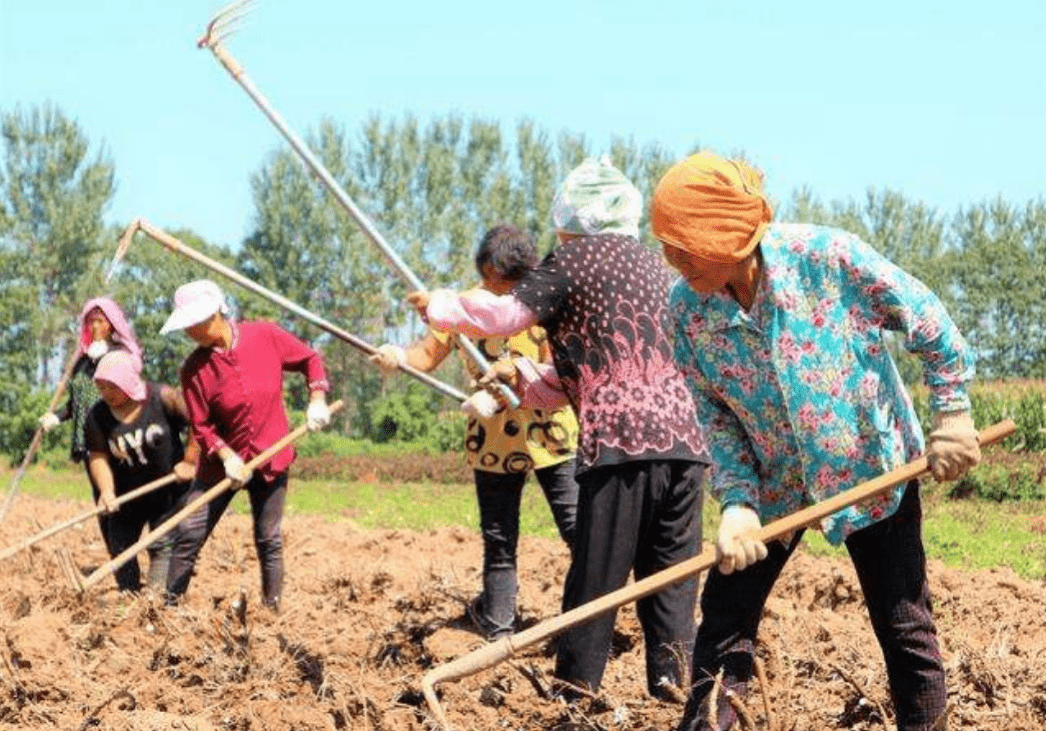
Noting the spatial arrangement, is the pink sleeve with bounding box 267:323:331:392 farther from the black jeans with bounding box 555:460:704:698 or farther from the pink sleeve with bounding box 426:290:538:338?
the black jeans with bounding box 555:460:704:698

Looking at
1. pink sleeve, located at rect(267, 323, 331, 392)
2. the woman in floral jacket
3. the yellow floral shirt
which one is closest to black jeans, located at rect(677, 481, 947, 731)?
the woman in floral jacket

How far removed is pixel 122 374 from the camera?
25.9ft

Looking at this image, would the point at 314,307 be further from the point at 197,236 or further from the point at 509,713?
the point at 509,713

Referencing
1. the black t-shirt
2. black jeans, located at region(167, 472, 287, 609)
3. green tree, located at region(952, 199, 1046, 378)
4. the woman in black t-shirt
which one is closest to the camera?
black jeans, located at region(167, 472, 287, 609)

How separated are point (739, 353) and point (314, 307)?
4436cm

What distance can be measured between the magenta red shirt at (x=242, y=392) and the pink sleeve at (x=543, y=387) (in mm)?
2362

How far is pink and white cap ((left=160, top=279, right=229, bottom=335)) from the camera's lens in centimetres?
703

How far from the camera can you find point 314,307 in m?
47.8

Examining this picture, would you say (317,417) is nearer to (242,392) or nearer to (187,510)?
(242,392)

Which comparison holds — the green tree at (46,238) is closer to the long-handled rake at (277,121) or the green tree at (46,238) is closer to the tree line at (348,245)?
the tree line at (348,245)

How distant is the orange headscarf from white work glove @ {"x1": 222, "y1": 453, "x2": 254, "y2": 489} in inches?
152

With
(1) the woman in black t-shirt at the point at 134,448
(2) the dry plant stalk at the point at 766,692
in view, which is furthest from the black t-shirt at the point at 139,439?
(2) the dry plant stalk at the point at 766,692

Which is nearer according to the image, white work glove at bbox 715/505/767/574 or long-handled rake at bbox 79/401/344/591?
white work glove at bbox 715/505/767/574

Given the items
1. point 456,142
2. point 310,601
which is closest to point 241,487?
point 310,601
